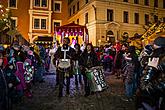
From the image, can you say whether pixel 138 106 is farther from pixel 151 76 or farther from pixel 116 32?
pixel 116 32

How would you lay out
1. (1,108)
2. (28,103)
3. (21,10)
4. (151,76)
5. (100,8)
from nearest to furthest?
1. (151,76)
2. (1,108)
3. (28,103)
4. (100,8)
5. (21,10)

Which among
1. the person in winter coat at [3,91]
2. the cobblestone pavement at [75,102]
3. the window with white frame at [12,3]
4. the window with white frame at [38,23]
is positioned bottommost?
the cobblestone pavement at [75,102]

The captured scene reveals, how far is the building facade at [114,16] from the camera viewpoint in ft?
131

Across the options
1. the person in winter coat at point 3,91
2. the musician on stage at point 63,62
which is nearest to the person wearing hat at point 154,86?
the person in winter coat at point 3,91

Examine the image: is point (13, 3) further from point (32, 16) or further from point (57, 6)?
point (57, 6)

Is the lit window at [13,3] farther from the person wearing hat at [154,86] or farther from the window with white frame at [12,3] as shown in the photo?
the person wearing hat at [154,86]

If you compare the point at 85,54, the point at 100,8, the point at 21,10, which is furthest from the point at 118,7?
the point at 85,54

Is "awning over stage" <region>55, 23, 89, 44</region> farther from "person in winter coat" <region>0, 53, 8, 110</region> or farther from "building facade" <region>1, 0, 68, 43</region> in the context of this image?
"building facade" <region>1, 0, 68, 43</region>

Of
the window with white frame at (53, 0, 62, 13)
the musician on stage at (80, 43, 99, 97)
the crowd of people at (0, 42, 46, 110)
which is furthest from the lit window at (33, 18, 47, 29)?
the musician on stage at (80, 43, 99, 97)

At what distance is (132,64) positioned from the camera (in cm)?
873

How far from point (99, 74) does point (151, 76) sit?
17.0ft

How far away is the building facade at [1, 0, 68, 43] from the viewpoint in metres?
44.9

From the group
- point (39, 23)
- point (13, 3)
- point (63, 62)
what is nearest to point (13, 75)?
point (63, 62)

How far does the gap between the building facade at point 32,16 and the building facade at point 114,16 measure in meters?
5.50
